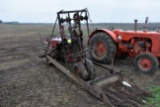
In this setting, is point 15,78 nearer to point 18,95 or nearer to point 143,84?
point 18,95

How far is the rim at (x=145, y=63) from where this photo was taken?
8016 mm

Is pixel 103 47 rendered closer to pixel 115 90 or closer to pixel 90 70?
pixel 90 70

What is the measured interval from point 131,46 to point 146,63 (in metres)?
1.05

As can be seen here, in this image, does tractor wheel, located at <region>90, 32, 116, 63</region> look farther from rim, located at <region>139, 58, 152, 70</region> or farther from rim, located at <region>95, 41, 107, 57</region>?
rim, located at <region>139, 58, 152, 70</region>

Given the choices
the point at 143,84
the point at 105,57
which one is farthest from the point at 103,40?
the point at 143,84

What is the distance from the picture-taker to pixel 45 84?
711 centimetres

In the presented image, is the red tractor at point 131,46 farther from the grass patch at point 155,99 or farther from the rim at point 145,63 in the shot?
the grass patch at point 155,99

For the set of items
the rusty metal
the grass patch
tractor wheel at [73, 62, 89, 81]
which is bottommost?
the grass patch

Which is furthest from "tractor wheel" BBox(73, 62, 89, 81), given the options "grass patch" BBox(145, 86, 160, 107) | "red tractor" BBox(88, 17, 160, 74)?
"red tractor" BBox(88, 17, 160, 74)

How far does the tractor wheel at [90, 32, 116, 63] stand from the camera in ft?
29.5

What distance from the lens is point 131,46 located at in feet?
29.3

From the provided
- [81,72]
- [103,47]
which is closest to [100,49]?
[103,47]

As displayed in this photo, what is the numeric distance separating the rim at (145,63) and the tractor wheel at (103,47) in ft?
3.73

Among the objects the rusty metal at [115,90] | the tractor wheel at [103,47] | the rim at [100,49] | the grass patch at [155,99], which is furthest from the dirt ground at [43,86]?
the rim at [100,49]
